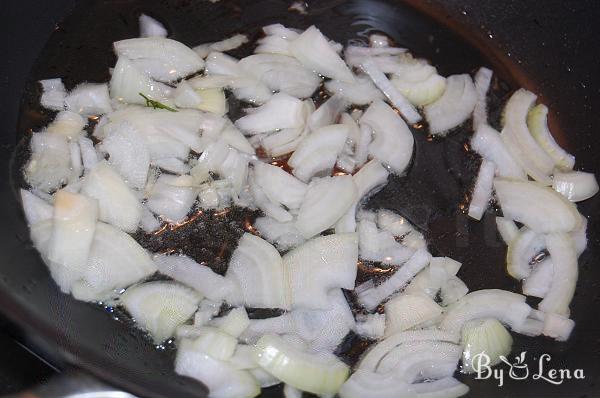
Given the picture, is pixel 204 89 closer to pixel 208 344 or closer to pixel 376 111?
pixel 376 111

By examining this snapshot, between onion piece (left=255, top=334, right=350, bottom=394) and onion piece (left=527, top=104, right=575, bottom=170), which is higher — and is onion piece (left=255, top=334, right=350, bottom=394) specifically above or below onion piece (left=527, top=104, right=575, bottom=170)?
below

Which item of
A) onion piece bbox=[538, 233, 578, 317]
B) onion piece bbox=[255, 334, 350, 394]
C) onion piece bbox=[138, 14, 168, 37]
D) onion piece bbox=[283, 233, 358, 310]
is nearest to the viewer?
onion piece bbox=[255, 334, 350, 394]

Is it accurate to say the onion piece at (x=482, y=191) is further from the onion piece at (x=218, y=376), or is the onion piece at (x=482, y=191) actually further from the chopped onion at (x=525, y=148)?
the onion piece at (x=218, y=376)

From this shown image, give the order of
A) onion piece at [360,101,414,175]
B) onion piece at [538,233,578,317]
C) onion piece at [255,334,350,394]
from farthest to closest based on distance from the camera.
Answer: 1. onion piece at [360,101,414,175]
2. onion piece at [538,233,578,317]
3. onion piece at [255,334,350,394]

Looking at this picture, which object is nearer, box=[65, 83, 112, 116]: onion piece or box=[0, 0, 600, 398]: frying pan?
box=[0, 0, 600, 398]: frying pan

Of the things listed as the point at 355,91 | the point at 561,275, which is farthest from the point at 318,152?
the point at 561,275

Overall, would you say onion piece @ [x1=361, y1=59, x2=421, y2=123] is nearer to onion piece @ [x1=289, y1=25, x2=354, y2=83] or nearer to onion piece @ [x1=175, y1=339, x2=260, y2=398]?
onion piece @ [x1=289, y1=25, x2=354, y2=83]

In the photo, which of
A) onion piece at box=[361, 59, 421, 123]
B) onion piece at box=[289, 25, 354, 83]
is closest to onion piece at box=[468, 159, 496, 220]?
onion piece at box=[361, 59, 421, 123]
